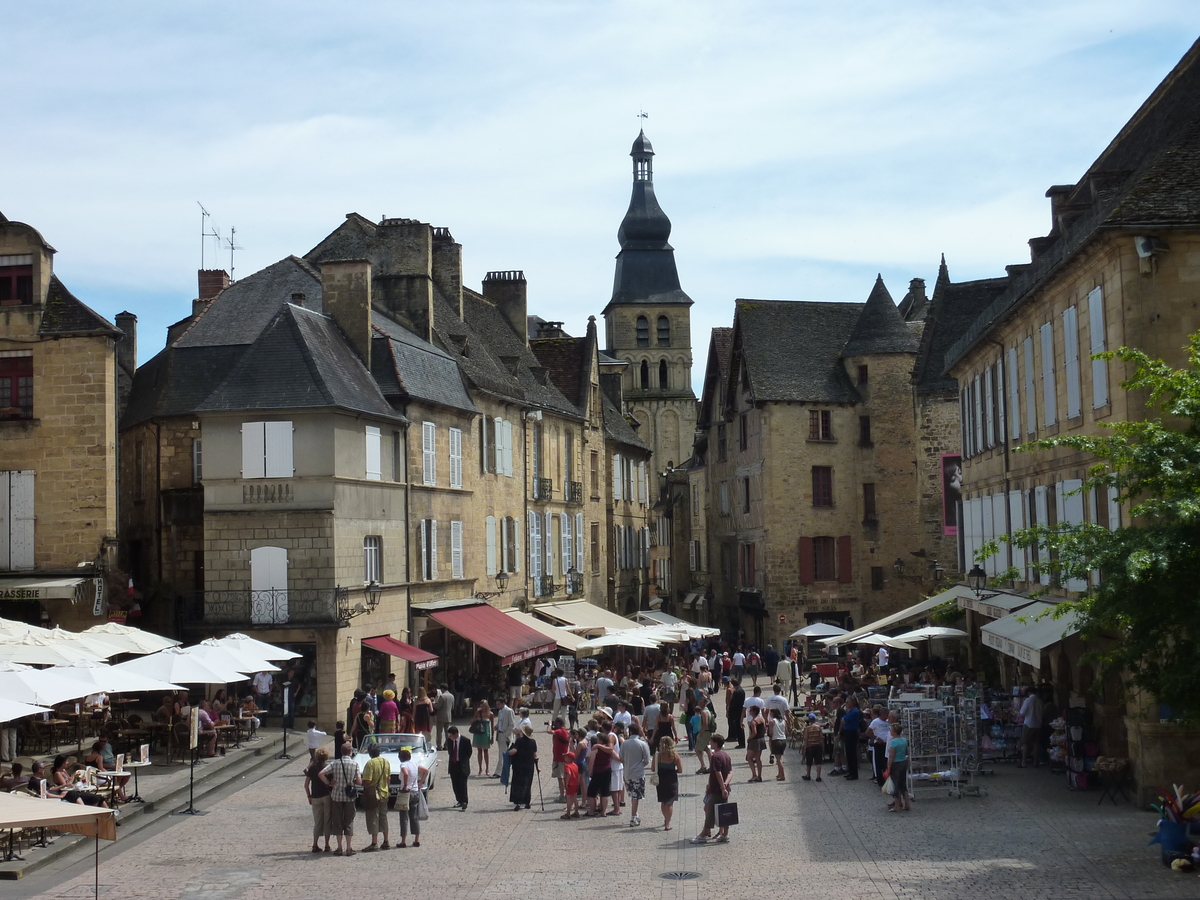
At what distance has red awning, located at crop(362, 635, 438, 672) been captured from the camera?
26.8 metres

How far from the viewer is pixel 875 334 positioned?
46.1 metres

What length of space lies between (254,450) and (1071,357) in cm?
1466

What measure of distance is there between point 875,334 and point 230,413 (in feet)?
82.9

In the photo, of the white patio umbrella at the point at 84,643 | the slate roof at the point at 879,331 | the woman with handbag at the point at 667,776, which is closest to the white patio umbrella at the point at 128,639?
the white patio umbrella at the point at 84,643

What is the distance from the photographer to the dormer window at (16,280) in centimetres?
2714

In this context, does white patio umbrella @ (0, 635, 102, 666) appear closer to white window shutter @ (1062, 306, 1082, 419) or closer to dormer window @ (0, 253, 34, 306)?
dormer window @ (0, 253, 34, 306)

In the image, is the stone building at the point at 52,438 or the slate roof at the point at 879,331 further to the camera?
the slate roof at the point at 879,331

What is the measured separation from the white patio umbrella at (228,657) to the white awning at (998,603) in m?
11.9

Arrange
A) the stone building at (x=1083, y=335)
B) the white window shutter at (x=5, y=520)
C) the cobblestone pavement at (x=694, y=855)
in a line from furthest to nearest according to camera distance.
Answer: the white window shutter at (x=5, y=520)
the stone building at (x=1083, y=335)
the cobblestone pavement at (x=694, y=855)

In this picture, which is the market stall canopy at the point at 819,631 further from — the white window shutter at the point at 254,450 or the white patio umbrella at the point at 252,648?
the white patio umbrella at the point at 252,648

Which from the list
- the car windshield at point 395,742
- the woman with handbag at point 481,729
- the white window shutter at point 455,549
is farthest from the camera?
the white window shutter at point 455,549

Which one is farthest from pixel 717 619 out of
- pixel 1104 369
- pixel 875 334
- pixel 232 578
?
pixel 1104 369

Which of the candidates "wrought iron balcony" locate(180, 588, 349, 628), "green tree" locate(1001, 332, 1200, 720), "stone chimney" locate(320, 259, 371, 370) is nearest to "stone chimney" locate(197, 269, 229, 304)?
"stone chimney" locate(320, 259, 371, 370)

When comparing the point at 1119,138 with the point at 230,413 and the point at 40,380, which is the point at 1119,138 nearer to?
the point at 230,413
